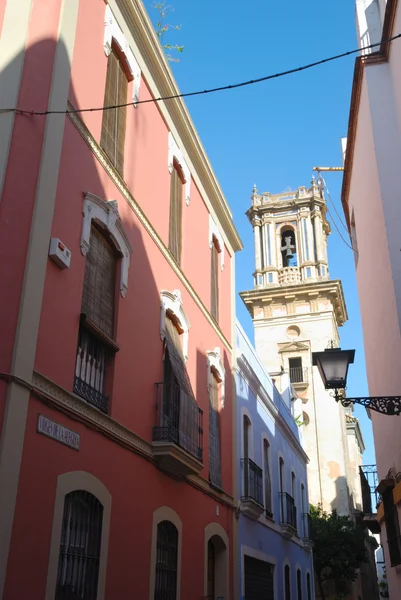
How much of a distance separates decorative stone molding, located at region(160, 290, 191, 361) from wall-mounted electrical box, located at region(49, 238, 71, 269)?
3372 millimetres

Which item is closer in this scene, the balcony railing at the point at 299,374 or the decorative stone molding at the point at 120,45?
the decorative stone molding at the point at 120,45

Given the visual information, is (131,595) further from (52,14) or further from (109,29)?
(109,29)

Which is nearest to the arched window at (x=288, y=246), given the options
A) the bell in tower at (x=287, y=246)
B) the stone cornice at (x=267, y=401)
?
the bell in tower at (x=287, y=246)

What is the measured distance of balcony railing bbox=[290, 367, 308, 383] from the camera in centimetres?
3703

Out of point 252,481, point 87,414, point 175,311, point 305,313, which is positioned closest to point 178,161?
point 175,311

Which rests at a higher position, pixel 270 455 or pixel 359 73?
pixel 359 73

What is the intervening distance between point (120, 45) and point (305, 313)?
2955cm

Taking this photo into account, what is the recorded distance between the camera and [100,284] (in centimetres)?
893

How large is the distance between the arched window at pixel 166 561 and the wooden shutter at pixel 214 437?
244 centimetres

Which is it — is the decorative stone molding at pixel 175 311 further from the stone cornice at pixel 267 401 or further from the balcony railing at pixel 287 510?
the balcony railing at pixel 287 510

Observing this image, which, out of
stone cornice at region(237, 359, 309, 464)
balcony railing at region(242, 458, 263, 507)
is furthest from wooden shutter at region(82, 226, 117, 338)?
stone cornice at region(237, 359, 309, 464)

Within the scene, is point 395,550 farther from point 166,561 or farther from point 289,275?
point 289,275

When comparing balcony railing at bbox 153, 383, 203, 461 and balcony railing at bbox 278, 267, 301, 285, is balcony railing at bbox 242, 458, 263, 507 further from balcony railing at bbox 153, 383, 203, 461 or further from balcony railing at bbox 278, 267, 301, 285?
balcony railing at bbox 278, 267, 301, 285

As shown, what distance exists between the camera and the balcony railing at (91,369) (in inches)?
319
